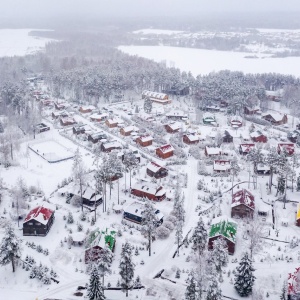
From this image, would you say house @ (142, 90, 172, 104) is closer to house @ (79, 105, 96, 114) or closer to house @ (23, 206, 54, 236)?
house @ (79, 105, 96, 114)

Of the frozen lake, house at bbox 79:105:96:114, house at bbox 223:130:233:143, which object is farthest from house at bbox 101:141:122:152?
the frozen lake

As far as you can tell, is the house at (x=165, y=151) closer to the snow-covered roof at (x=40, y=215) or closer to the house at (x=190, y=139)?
the house at (x=190, y=139)

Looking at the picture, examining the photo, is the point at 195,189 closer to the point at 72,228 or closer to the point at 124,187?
the point at 124,187

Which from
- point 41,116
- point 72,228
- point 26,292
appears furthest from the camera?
point 41,116

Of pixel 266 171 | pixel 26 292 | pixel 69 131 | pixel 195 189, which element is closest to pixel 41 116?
pixel 69 131

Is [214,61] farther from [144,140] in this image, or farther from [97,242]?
[97,242]
